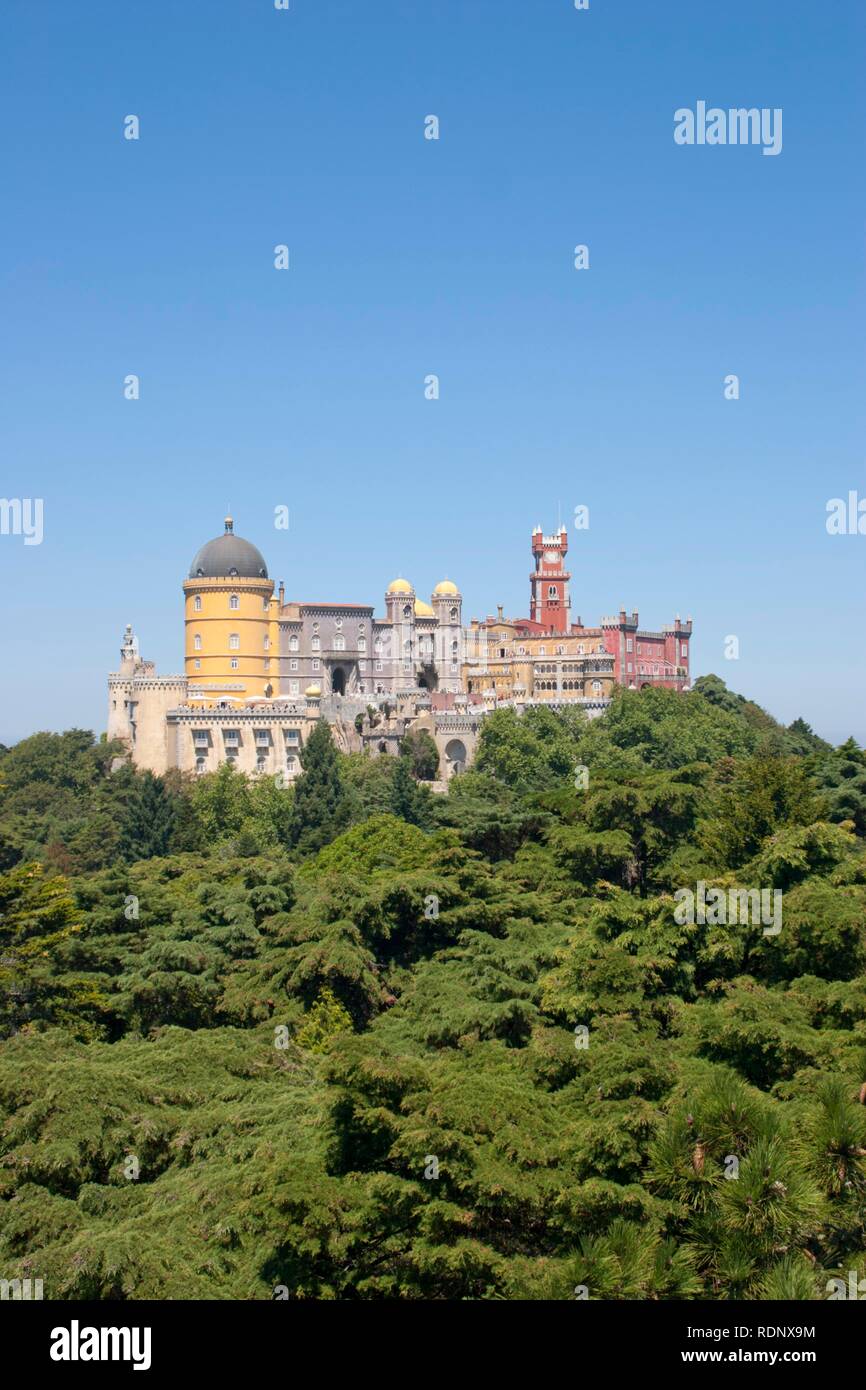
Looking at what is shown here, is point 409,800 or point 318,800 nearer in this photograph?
point 409,800

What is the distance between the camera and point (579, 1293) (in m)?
15.0

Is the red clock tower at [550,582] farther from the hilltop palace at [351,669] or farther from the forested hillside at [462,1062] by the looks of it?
the forested hillside at [462,1062]

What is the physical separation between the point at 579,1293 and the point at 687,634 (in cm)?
8803

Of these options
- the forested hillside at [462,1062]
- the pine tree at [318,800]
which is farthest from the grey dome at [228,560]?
the forested hillside at [462,1062]

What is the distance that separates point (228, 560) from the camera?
84750mm

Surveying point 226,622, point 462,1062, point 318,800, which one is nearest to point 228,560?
point 226,622

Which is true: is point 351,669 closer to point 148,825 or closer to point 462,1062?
point 148,825

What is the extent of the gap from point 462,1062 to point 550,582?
78.7 meters

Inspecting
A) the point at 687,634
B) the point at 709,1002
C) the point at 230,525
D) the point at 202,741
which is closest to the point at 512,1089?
the point at 709,1002

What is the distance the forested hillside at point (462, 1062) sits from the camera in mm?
16172

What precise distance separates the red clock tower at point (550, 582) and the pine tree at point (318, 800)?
33675mm
